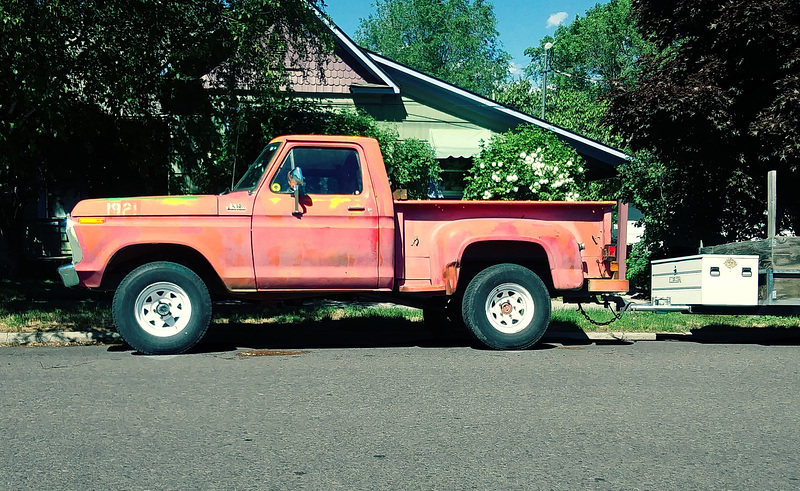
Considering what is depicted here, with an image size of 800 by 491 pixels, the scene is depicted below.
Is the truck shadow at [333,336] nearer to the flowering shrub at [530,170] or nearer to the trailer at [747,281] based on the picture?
the trailer at [747,281]

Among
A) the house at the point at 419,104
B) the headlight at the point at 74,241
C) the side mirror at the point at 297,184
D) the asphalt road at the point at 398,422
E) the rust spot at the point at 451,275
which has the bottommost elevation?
the asphalt road at the point at 398,422

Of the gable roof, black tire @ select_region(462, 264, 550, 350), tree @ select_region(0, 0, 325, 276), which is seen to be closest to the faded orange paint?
black tire @ select_region(462, 264, 550, 350)

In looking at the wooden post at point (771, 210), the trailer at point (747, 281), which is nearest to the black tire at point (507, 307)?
the trailer at point (747, 281)

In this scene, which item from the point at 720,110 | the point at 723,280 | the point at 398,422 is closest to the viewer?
the point at 398,422

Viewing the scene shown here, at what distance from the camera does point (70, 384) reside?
685cm

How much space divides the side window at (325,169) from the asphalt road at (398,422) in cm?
179

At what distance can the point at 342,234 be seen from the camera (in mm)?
8711

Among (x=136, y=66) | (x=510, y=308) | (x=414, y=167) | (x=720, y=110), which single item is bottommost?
(x=510, y=308)

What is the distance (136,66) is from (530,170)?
8590mm

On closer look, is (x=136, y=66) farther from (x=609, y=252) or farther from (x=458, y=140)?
(x=458, y=140)

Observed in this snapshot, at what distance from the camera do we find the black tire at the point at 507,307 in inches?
347

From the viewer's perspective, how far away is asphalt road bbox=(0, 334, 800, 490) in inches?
174

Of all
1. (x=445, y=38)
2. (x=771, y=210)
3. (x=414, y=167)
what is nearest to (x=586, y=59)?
(x=445, y=38)

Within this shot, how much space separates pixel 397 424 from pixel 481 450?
796mm
